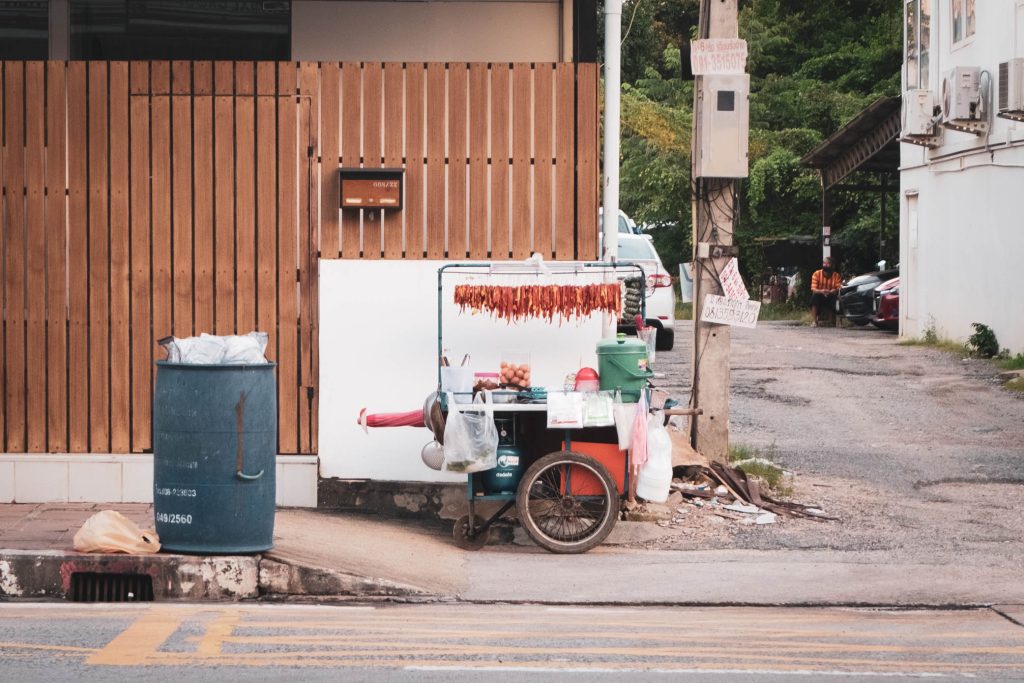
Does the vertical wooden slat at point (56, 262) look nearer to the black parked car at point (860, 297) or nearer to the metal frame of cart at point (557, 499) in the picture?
the metal frame of cart at point (557, 499)

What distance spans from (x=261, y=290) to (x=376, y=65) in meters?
1.88

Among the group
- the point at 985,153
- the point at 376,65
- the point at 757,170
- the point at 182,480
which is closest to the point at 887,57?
the point at 757,170

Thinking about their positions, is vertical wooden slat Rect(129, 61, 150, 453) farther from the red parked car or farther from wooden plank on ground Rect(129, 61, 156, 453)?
the red parked car

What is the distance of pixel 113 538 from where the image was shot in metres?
8.43

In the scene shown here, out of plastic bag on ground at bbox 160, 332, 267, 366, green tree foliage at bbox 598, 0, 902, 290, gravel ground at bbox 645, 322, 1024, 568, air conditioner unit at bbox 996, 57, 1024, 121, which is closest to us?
plastic bag on ground at bbox 160, 332, 267, 366

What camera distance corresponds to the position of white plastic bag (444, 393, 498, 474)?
375 inches

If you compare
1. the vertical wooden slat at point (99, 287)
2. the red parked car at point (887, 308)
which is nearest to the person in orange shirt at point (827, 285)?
the red parked car at point (887, 308)

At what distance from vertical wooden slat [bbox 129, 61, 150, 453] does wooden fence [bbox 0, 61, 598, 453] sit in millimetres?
11

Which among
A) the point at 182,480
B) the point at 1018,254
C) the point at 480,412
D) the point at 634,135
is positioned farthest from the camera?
the point at 634,135

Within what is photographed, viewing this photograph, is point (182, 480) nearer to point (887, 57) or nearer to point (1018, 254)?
point (1018, 254)

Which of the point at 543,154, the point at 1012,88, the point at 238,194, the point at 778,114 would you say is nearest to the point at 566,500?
the point at 543,154

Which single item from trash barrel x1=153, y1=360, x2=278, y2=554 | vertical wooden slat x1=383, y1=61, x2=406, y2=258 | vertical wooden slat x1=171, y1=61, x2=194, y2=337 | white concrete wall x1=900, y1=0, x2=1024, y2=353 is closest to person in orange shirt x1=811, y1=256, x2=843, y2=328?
white concrete wall x1=900, y1=0, x2=1024, y2=353

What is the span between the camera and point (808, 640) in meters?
7.29

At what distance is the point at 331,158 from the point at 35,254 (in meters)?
2.32
